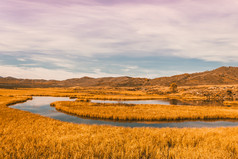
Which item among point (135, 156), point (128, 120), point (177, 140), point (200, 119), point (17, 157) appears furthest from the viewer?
point (200, 119)

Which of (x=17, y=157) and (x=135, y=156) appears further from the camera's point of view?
(x=135, y=156)

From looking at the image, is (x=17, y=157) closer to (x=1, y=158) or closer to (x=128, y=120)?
(x=1, y=158)

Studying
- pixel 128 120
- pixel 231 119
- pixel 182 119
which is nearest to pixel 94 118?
pixel 128 120

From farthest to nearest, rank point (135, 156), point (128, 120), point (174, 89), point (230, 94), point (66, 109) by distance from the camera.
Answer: point (174, 89) < point (230, 94) < point (66, 109) < point (128, 120) < point (135, 156)

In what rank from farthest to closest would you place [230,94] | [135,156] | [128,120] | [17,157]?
[230,94] < [128,120] < [135,156] < [17,157]

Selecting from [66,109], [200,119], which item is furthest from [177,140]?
[66,109]

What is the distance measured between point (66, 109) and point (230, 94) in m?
78.3

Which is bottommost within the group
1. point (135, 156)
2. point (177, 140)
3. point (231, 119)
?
point (231, 119)

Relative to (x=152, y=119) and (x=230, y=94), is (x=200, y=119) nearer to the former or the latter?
(x=152, y=119)

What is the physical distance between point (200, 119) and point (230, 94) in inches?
2465

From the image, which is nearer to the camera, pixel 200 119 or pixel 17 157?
pixel 17 157

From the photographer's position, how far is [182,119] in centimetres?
2873

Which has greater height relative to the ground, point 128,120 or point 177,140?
point 177,140

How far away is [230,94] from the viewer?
257ft
